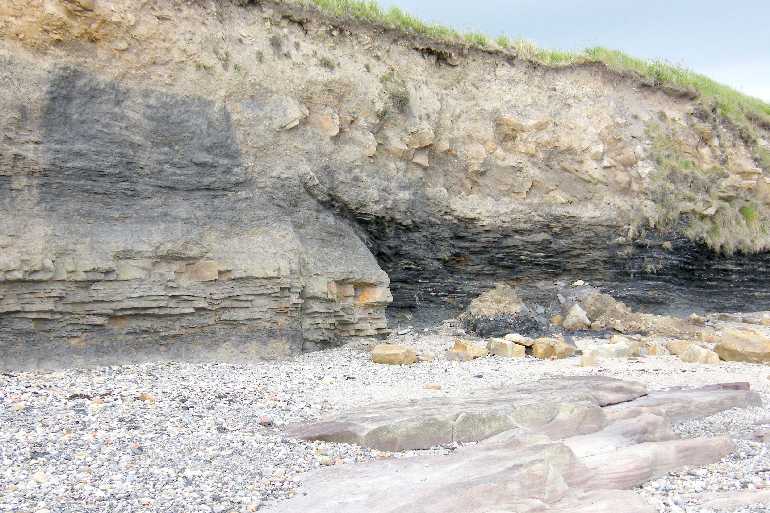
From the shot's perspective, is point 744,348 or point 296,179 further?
point 296,179

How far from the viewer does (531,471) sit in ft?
13.0

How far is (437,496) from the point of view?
3.79m

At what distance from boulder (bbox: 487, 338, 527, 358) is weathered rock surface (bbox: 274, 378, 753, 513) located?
11.7ft

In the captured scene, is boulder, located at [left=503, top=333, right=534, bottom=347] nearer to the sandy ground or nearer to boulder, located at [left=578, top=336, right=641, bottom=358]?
boulder, located at [left=578, top=336, right=641, bottom=358]

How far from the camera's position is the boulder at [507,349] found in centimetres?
941

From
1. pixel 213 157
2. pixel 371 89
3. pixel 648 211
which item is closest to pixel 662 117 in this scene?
pixel 648 211

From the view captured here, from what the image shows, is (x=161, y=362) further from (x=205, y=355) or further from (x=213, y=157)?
(x=213, y=157)

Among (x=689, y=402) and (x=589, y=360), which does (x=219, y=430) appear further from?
(x=589, y=360)

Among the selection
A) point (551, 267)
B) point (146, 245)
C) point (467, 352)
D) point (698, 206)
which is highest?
point (698, 206)

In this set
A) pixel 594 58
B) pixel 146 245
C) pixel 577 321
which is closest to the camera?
pixel 146 245

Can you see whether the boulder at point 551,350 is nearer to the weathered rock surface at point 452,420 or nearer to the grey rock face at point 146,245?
the grey rock face at point 146,245

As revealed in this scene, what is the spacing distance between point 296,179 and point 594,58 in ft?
24.7

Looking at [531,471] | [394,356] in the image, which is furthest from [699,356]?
[531,471]

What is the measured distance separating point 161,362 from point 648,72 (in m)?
11.9
